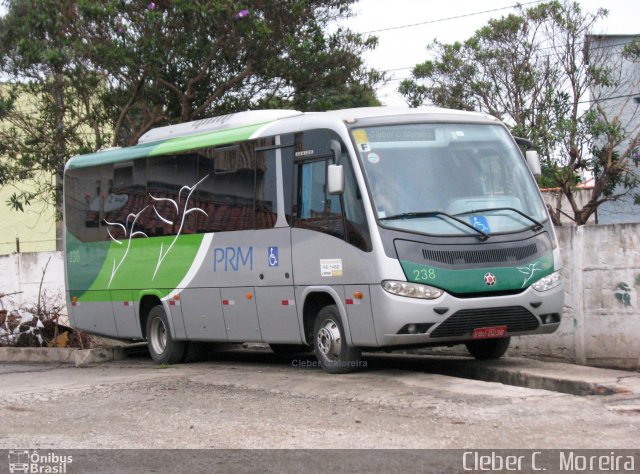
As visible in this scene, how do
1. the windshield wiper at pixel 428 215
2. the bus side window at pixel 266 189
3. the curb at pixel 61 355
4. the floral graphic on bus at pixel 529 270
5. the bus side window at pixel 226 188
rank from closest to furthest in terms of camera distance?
the windshield wiper at pixel 428 215 < the floral graphic on bus at pixel 529 270 < the bus side window at pixel 266 189 < the bus side window at pixel 226 188 < the curb at pixel 61 355

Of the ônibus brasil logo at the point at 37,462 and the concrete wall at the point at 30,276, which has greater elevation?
the concrete wall at the point at 30,276

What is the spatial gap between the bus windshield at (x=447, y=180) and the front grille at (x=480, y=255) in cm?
21

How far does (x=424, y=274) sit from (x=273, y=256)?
2.54 metres

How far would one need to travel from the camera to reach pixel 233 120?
14.0 meters

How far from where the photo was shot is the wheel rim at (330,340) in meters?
11.7

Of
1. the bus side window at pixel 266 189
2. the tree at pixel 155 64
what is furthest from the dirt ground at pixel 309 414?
the tree at pixel 155 64

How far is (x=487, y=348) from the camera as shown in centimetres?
1248

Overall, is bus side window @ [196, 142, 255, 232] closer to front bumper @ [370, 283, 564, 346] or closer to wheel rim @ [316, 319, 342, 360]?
wheel rim @ [316, 319, 342, 360]

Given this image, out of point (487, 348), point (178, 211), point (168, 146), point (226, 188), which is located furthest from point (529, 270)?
point (168, 146)

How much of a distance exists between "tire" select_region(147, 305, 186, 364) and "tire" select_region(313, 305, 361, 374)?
350 centimetres

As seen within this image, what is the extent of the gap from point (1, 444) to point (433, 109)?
628 centimetres

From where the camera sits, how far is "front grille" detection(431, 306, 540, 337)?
1073 centimetres

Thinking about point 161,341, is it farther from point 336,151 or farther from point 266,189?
point 336,151

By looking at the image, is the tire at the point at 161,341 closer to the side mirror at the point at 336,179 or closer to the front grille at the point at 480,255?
the side mirror at the point at 336,179
